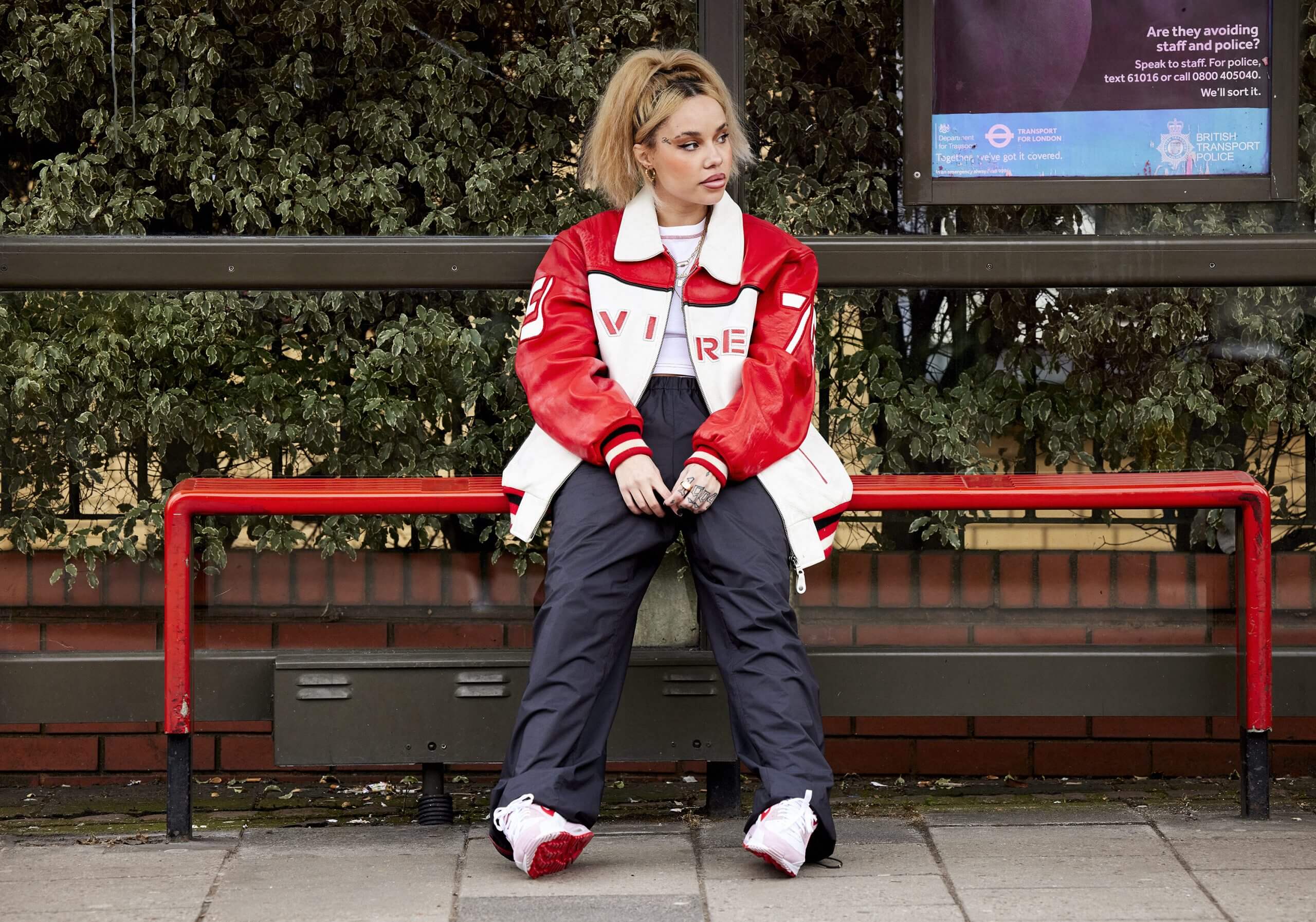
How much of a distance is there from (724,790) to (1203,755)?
1398 mm

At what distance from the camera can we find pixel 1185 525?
3.95 metres

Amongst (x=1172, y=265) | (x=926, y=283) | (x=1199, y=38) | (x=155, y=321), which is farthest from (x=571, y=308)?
(x=1199, y=38)

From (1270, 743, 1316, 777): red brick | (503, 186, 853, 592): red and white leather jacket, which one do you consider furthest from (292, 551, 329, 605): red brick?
(1270, 743, 1316, 777): red brick

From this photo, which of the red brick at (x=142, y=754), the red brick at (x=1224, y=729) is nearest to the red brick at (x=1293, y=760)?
the red brick at (x=1224, y=729)

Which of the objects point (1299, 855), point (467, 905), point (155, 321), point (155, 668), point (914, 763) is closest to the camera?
point (467, 905)

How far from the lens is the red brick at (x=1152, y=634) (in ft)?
12.8

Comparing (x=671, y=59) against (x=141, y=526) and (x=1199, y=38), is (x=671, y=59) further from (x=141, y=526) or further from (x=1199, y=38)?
(x=141, y=526)

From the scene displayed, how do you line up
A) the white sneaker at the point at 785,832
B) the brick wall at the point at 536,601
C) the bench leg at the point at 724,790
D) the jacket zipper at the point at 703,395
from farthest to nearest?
1. the brick wall at the point at 536,601
2. the bench leg at the point at 724,790
3. the jacket zipper at the point at 703,395
4. the white sneaker at the point at 785,832

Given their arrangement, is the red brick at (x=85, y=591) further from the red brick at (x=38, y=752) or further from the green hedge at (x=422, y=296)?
the red brick at (x=38, y=752)

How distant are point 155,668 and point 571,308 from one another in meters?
1.34

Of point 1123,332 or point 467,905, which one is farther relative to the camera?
point 1123,332

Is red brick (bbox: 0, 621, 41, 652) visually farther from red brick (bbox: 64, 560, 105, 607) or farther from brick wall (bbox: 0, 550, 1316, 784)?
red brick (bbox: 64, 560, 105, 607)

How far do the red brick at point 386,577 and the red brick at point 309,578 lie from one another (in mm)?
114

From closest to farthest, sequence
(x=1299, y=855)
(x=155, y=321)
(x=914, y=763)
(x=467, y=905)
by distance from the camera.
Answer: (x=467, y=905) < (x=1299, y=855) < (x=155, y=321) < (x=914, y=763)
